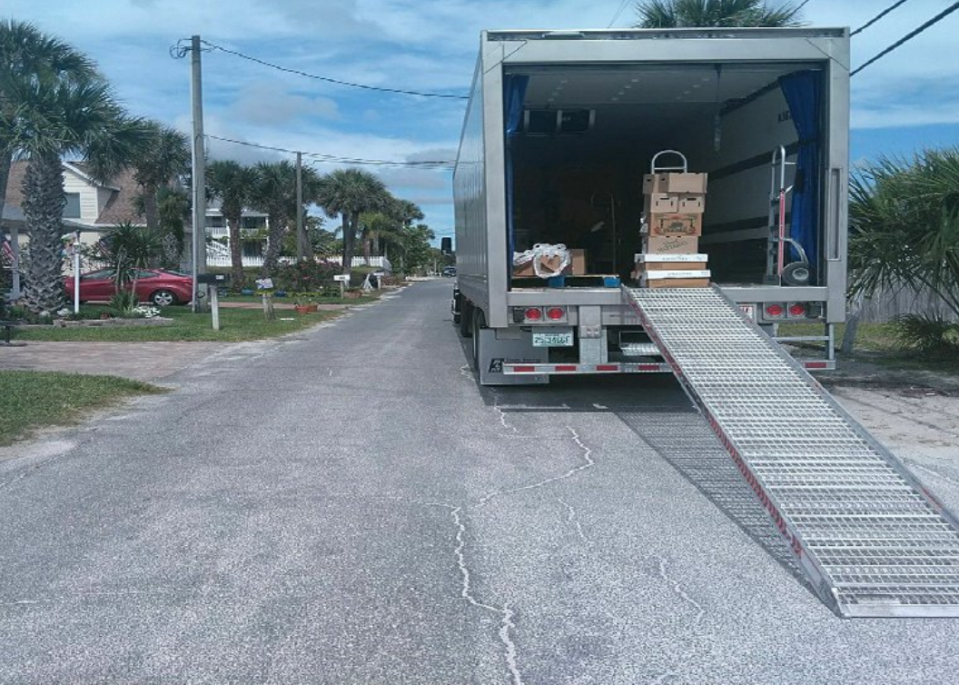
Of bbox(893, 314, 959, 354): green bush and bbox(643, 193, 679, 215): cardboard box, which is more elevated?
bbox(643, 193, 679, 215): cardboard box

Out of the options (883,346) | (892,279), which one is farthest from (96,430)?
(883,346)

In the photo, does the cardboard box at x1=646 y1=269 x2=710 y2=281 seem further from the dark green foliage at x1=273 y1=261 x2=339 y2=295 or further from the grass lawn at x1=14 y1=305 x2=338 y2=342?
the dark green foliage at x1=273 y1=261 x2=339 y2=295

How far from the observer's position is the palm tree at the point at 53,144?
69.4 feet

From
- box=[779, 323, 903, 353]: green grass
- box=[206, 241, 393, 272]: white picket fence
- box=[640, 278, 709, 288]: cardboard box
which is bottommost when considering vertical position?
box=[779, 323, 903, 353]: green grass

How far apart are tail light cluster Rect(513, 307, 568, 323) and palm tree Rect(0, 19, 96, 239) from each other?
1530cm

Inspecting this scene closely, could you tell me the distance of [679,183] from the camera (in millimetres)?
10555

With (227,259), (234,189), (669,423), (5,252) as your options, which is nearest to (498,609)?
(669,423)

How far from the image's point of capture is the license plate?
10.3 m

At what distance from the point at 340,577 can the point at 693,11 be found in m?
16.7

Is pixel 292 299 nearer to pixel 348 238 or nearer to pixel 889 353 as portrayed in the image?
pixel 348 238

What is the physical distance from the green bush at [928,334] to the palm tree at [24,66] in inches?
703

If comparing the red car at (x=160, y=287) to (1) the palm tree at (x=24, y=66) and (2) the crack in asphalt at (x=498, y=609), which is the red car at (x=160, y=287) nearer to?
(1) the palm tree at (x=24, y=66)

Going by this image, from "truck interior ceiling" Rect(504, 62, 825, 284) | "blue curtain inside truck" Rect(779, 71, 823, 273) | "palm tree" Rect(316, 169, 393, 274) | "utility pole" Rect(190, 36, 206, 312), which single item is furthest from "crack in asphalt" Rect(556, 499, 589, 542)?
"palm tree" Rect(316, 169, 393, 274)

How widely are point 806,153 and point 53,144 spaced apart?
16.7 m
